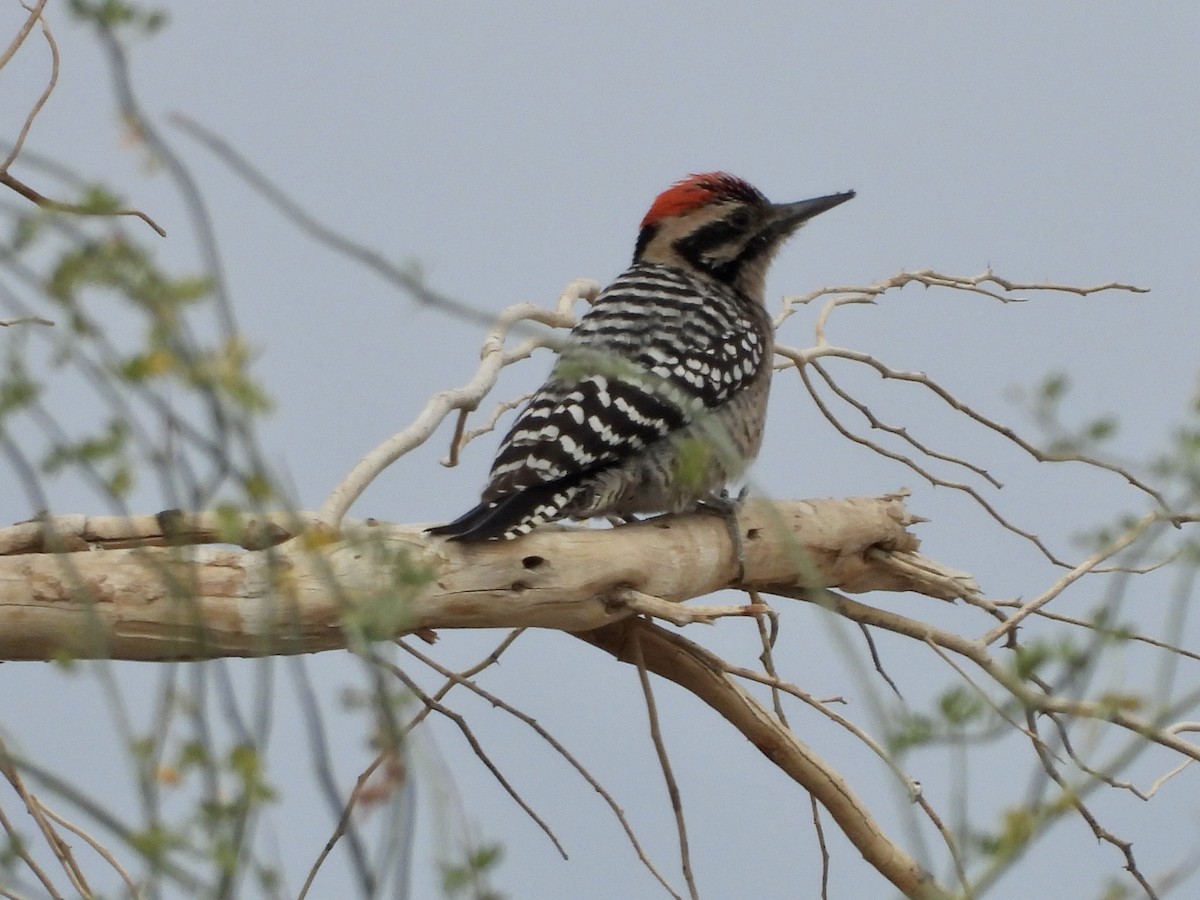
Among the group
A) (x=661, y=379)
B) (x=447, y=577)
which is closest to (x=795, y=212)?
(x=661, y=379)

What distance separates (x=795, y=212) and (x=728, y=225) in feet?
0.63

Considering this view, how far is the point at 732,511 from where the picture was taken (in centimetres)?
317

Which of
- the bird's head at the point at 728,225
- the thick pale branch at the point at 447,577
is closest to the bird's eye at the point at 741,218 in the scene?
the bird's head at the point at 728,225

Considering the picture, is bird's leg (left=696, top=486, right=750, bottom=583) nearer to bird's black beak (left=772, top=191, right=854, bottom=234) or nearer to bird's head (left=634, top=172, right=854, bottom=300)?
bird's head (left=634, top=172, right=854, bottom=300)

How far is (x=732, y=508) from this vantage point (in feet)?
10.4

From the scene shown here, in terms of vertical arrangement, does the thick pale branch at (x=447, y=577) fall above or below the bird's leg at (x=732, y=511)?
below

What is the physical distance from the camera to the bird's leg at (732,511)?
10.3 ft

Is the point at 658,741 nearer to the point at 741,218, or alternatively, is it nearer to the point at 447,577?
the point at 447,577

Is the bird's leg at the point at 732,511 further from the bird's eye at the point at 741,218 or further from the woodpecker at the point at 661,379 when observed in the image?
the bird's eye at the point at 741,218

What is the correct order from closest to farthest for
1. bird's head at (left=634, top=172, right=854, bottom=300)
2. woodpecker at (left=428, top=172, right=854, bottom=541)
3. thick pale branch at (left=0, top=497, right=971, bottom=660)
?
thick pale branch at (left=0, top=497, right=971, bottom=660), woodpecker at (left=428, top=172, right=854, bottom=541), bird's head at (left=634, top=172, right=854, bottom=300)

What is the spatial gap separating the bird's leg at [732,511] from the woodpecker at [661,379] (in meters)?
0.02

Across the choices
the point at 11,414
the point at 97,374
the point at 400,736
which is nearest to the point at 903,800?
the point at 400,736

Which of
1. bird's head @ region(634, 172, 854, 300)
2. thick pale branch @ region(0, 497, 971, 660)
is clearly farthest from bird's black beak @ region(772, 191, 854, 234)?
thick pale branch @ region(0, 497, 971, 660)

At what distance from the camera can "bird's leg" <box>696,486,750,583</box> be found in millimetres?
3133
